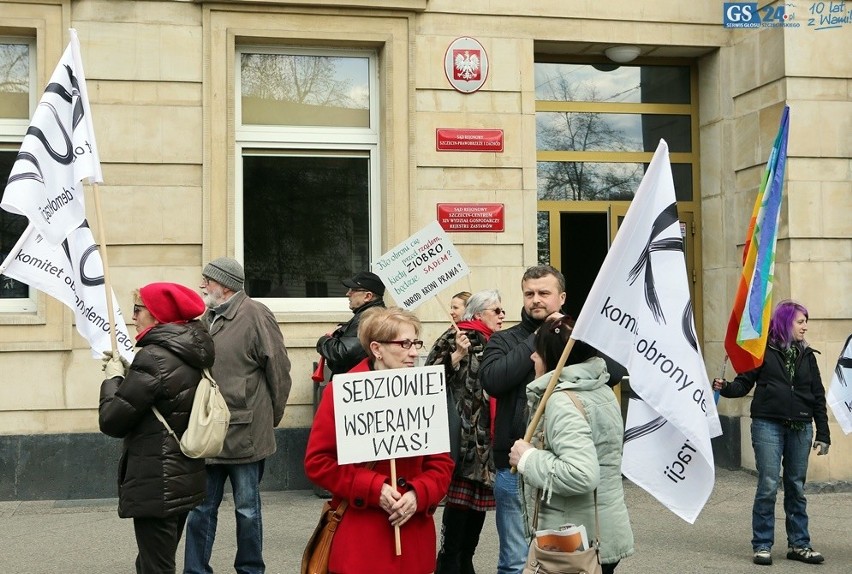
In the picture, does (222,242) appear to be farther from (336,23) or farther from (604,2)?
(604,2)

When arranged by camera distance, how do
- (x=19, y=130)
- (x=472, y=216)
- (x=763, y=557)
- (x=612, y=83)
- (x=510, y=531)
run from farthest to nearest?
(x=612, y=83), (x=472, y=216), (x=19, y=130), (x=763, y=557), (x=510, y=531)

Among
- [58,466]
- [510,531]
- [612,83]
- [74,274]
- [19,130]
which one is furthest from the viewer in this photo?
[612,83]

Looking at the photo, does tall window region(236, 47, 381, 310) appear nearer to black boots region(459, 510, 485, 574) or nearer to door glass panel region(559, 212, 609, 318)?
door glass panel region(559, 212, 609, 318)

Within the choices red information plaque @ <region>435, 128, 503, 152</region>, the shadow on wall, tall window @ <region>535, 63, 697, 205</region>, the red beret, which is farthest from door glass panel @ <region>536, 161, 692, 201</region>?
the red beret

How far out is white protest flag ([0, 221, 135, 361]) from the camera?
20.2ft

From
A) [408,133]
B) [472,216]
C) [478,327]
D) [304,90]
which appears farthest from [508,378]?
[304,90]

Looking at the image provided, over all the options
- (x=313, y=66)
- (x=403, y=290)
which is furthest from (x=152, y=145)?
(x=403, y=290)

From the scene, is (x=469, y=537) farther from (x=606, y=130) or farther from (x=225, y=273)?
(x=606, y=130)

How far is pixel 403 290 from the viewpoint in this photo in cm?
738

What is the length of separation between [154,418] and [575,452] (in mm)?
2127

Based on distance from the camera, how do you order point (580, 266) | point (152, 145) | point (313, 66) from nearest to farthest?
point (152, 145), point (313, 66), point (580, 266)

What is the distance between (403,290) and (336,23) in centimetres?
395

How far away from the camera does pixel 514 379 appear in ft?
18.7

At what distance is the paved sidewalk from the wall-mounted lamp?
4.33 metres
